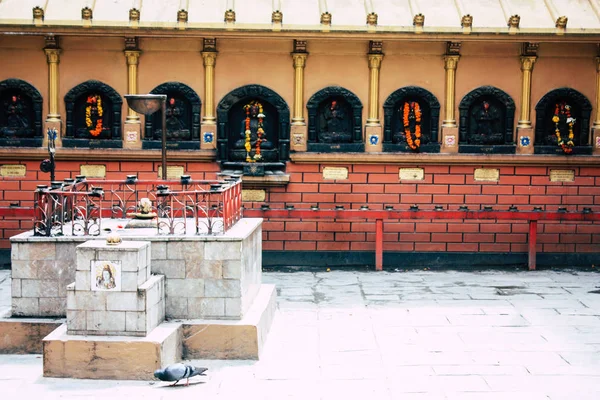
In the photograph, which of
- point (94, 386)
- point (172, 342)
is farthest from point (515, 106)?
point (94, 386)

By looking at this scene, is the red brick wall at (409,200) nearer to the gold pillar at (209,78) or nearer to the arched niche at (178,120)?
the arched niche at (178,120)

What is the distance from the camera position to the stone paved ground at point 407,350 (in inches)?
380

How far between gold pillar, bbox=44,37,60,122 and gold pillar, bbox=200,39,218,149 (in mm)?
3250

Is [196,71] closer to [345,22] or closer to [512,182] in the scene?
[345,22]

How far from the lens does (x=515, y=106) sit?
18391 millimetres

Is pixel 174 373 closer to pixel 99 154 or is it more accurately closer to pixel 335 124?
pixel 99 154

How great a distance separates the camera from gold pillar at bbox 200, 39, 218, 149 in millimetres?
18000

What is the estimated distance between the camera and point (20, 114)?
59.8 ft

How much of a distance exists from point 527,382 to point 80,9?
1288 centimetres

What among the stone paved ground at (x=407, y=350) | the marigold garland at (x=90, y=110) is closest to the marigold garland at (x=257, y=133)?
the stone paved ground at (x=407, y=350)

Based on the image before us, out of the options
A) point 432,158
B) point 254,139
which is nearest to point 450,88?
point 432,158

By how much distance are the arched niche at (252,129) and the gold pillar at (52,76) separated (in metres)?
3.66

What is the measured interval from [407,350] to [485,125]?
333 inches

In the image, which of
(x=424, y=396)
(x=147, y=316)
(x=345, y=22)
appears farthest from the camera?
(x=345, y=22)
